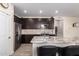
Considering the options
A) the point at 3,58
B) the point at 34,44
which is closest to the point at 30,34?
the point at 34,44

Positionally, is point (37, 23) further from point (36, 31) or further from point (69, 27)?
point (69, 27)

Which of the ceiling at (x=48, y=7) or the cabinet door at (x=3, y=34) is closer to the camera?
the cabinet door at (x=3, y=34)

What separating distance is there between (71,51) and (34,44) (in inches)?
38.0

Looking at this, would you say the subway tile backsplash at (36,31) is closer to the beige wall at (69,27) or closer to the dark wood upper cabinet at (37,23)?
the dark wood upper cabinet at (37,23)

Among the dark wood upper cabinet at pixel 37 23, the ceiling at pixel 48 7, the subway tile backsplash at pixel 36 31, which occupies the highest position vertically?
the ceiling at pixel 48 7

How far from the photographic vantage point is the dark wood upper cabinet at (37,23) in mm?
6695

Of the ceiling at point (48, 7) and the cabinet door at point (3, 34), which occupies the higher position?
the ceiling at point (48, 7)

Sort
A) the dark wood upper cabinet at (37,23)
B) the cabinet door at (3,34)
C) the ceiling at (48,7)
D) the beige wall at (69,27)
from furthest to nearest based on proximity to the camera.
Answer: the beige wall at (69,27), the dark wood upper cabinet at (37,23), the ceiling at (48,7), the cabinet door at (3,34)

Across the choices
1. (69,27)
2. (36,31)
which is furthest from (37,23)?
(69,27)

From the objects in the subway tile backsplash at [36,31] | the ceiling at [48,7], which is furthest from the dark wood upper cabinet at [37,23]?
the ceiling at [48,7]

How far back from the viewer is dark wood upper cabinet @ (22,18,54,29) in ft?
22.0

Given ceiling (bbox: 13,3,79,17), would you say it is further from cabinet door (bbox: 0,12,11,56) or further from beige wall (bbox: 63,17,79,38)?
beige wall (bbox: 63,17,79,38)

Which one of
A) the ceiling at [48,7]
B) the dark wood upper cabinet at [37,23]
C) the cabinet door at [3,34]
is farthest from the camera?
the dark wood upper cabinet at [37,23]

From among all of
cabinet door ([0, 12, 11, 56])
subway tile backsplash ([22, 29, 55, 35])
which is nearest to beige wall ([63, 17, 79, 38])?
subway tile backsplash ([22, 29, 55, 35])
